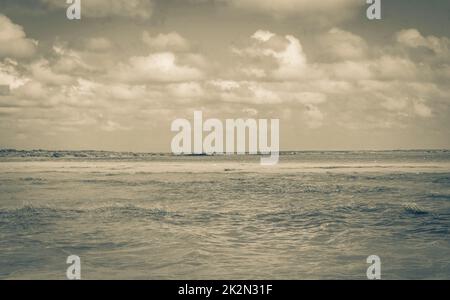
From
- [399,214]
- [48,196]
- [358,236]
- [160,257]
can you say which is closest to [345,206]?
[399,214]

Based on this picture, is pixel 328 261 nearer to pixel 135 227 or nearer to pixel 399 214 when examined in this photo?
pixel 135 227

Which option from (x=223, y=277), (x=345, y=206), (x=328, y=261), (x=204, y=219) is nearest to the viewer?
(x=223, y=277)

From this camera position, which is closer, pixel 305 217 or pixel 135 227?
pixel 135 227

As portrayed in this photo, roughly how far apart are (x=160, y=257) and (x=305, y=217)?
347 inches

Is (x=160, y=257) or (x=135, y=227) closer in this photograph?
(x=160, y=257)

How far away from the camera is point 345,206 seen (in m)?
22.1

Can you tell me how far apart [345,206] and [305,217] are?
4.11 m

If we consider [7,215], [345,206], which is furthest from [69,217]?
[345,206]

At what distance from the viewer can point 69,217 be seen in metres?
18.9
